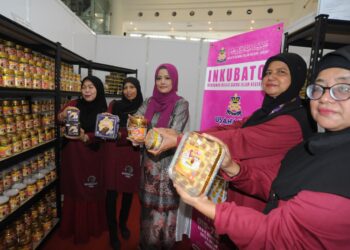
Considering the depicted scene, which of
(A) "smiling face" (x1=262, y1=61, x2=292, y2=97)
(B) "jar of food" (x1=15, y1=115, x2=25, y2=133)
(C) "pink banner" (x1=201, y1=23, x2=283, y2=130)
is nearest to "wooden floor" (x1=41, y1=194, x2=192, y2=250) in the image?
(B) "jar of food" (x1=15, y1=115, x2=25, y2=133)

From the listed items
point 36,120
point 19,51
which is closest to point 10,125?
point 36,120

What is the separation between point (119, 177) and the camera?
7.45ft

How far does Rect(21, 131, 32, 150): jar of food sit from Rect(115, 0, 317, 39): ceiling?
810cm

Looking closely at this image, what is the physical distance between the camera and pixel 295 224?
0.68 metres

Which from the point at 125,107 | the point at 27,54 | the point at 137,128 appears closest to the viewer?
the point at 137,128

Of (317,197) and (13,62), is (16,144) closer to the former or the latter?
(13,62)

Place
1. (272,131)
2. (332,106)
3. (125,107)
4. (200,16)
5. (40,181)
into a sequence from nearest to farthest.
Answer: (332,106) → (272,131) → (40,181) → (125,107) → (200,16)

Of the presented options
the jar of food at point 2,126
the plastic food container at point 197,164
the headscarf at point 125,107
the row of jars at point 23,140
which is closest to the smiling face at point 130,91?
the headscarf at point 125,107

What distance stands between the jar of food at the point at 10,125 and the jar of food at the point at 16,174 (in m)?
0.36

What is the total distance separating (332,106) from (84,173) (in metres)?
2.09

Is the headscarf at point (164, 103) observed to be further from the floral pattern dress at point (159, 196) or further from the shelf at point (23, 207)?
the shelf at point (23, 207)

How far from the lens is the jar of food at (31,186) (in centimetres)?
193

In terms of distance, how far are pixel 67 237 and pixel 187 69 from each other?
113 inches

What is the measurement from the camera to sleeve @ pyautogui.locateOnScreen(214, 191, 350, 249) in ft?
2.04
